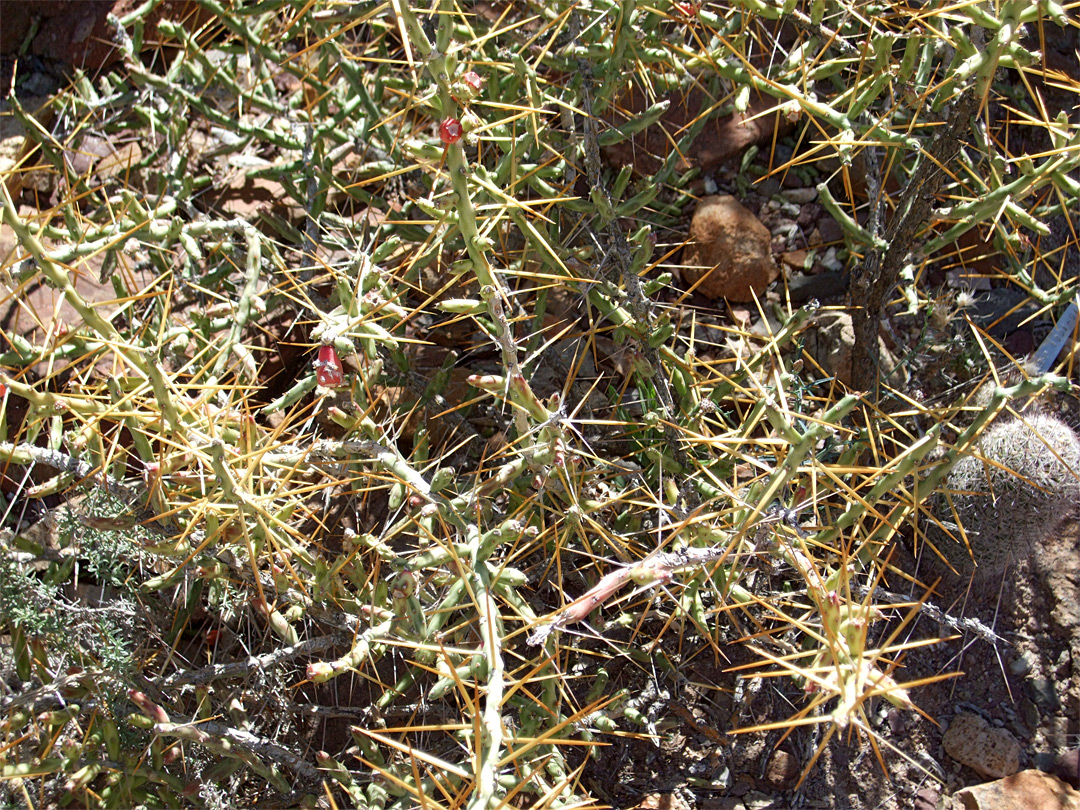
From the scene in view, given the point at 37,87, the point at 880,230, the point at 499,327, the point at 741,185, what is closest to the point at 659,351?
the point at 499,327

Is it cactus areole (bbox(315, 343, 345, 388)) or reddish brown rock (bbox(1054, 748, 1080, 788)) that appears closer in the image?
cactus areole (bbox(315, 343, 345, 388))

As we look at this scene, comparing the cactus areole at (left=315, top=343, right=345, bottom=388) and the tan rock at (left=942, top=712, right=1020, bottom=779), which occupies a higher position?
the cactus areole at (left=315, top=343, right=345, bottom=388)

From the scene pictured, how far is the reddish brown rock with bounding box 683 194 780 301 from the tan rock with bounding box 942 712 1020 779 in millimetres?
1159

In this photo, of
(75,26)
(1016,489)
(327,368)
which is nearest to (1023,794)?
(1016,489)

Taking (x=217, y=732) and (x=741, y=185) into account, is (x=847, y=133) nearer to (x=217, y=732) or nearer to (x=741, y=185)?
(x=741, y=185)

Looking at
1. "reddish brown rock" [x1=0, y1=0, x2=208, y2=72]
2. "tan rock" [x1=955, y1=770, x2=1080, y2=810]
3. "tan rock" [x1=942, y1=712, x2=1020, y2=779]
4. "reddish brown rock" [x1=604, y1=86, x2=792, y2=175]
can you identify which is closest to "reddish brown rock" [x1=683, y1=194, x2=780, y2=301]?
"reddish brown rock" [x1=604, y1=86, x2=792, y2=175]

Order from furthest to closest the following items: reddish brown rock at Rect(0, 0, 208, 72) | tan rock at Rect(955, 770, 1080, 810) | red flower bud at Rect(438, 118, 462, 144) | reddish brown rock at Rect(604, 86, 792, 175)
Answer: reddish brown rock at Rect(0, 0, 208, 72) → reddish brown rock at Rect(604, 86, 792, 175) → tan rock at Rect(955, 770, 1080, 810) → red flower bud at Rect(438, 118, 462, 144)

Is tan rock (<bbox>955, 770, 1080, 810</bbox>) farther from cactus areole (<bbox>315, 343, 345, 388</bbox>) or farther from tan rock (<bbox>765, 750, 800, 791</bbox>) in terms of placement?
cactus areole (<bbox>315, 343, 345, 388</bbox>)

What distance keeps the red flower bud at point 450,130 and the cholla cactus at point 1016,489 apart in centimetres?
124

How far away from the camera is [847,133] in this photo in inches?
62.2

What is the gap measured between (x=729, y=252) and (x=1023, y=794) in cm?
142

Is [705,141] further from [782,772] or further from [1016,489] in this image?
[782,772]

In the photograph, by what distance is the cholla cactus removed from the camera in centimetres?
181

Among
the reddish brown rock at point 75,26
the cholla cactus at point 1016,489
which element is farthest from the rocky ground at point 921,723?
the reddish brown rock at point 75,26
